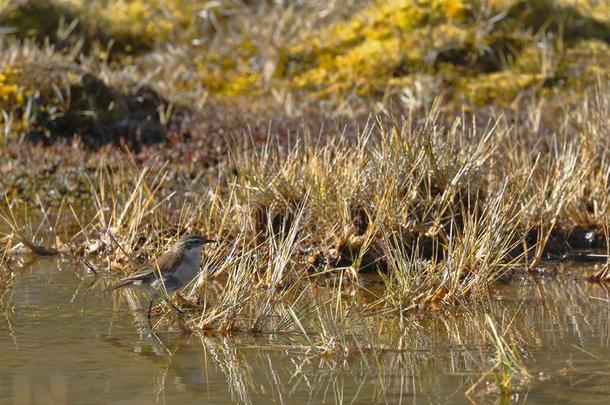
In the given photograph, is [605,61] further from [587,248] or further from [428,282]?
[428,282]

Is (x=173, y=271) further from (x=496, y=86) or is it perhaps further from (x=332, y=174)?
(x=496, y=86)

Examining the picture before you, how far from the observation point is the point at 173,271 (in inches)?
310

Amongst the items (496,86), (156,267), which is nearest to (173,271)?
(156,267)

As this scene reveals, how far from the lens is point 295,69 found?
688 inches

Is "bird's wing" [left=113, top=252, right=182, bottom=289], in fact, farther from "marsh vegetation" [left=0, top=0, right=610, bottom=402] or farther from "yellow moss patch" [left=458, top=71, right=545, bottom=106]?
"yellow moss patch" [left=458, top=71, right=545, bottom=106]

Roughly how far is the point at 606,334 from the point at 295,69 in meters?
10.7

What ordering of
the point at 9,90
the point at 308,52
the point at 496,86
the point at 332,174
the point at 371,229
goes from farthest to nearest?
1. the point at 308,52
2. the point at 496,86
3. the point at 9,90
4. the point at 332,174
5. the point at 371,229

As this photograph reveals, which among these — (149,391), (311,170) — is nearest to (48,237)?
(311,170)

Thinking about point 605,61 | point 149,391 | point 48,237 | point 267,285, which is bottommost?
point 605,61

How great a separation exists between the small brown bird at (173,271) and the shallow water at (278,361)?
23 centimetres

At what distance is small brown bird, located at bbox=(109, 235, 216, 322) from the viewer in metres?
7.85

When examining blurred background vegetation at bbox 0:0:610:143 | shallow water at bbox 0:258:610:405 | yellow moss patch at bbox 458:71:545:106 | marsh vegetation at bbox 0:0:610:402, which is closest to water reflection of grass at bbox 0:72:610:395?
marsh vegetation at bbox 0:0:610:402

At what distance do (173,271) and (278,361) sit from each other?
150 cm

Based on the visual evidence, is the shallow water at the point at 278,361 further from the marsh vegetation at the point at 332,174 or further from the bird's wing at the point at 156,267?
the bird's wing at the point at 156,267
